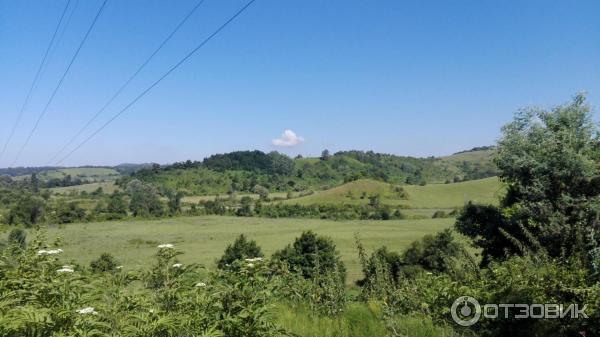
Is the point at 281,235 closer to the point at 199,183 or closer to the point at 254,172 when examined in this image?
the point at 199,183

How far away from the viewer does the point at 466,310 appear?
4.66 meters

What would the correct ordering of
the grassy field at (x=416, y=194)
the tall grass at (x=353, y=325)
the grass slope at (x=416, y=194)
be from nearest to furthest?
1. the tall grass at (x=353, y=325)
2. the grassy field at (x=416, y=194)
3. the grass slope at (x=416, y=194)

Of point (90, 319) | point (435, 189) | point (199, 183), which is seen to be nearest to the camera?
point (90, 319)

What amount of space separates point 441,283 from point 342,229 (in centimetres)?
8100

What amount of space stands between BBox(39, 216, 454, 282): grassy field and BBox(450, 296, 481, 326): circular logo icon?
39.6m

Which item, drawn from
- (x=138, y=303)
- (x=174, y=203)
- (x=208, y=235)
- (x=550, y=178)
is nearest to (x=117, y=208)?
(x=174, y=203)

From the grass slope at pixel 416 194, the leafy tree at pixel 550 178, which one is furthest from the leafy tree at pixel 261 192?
the leafy tree at pixel 550 178

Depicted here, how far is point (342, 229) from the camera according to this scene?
85875 mm

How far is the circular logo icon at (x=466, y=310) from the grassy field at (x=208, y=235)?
130ft

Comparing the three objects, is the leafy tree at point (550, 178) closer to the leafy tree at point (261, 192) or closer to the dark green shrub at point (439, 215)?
the dark green shrub at point (439, 215)

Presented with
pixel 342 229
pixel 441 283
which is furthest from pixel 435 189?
pixel 441 283

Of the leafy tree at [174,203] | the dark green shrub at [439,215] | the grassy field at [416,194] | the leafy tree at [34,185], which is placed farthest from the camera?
the leafy tree at [34,185]

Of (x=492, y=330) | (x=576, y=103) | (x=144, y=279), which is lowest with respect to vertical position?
(x=492, y=330)

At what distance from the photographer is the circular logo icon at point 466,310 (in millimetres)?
4467
